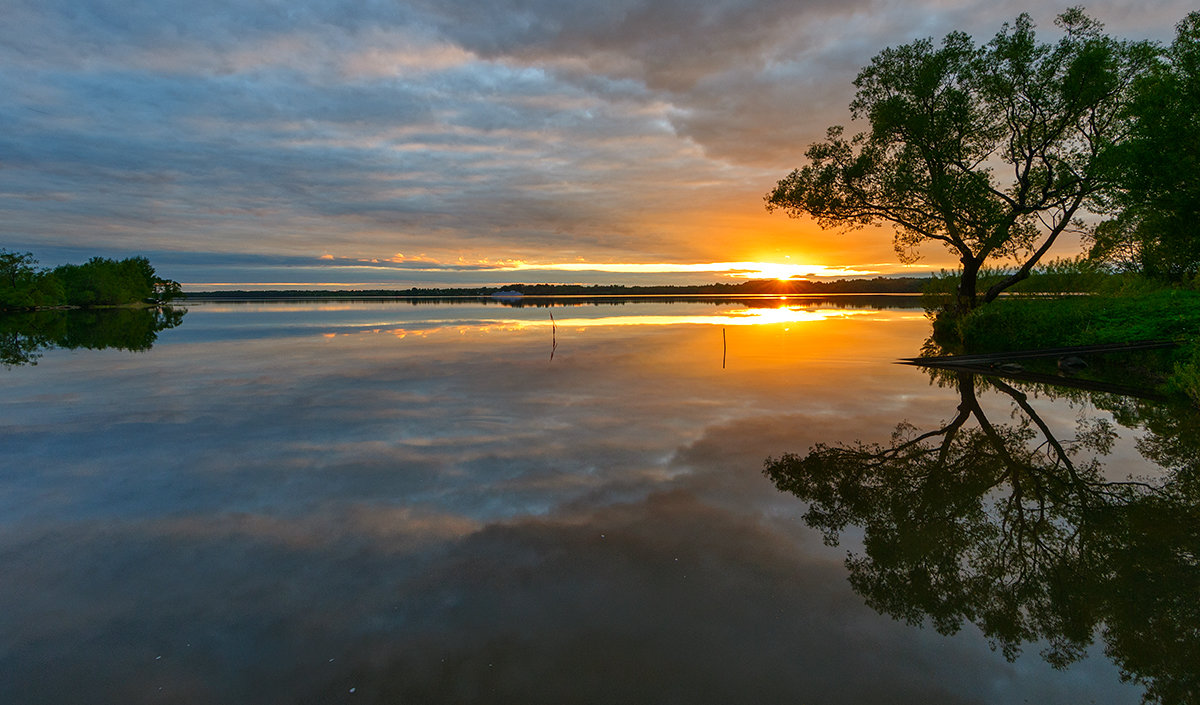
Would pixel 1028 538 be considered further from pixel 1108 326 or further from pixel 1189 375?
pixel 1108 326

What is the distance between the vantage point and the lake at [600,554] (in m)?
5.16

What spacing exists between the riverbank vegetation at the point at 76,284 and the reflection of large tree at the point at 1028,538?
14761 cm

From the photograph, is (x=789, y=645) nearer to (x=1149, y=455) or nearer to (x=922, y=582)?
(x=922, y=582)

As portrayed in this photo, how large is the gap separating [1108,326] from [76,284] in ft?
620

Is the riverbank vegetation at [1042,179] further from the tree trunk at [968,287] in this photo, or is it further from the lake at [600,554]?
the lake at [600,554]

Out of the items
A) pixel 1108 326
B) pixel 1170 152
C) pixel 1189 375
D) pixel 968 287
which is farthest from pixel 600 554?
pixel 968 287

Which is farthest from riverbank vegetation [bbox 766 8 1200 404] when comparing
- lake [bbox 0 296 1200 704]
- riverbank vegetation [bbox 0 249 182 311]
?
riverbank vegetation [bbox 0 249 182 311]

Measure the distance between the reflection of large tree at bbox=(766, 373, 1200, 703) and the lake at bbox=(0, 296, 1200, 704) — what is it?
47 millimetres

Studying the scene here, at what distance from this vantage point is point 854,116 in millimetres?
34844

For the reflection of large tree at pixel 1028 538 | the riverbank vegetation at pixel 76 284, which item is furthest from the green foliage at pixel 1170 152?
the riverbank vegetation at pixel 76 284

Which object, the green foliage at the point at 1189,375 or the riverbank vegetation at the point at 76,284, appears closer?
the green foliage at the point at 1189,375

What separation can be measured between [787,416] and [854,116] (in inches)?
1095

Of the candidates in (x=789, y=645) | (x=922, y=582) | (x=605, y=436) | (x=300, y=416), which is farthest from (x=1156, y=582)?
(x=300, y=416)

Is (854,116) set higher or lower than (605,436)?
higher
